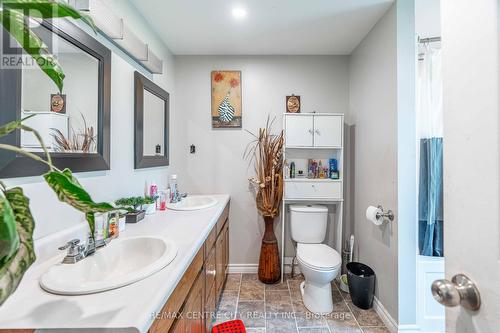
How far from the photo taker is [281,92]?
2.52 metres

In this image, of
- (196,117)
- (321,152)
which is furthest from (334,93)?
(196,117)

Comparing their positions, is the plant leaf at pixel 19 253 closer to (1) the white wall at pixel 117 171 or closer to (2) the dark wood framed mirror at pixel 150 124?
(1) the white wall at pixel 117 171

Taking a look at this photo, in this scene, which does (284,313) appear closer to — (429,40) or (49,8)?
(49,8)

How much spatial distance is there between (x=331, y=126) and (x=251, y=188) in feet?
3.56

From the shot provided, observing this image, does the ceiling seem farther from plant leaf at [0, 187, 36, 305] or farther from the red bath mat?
the red bath mat

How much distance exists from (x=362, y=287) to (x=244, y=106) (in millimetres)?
2095

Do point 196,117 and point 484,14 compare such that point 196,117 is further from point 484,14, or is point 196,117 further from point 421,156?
point 484,14

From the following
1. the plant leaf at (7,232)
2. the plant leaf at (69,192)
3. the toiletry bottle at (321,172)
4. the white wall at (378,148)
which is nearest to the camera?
the plant leaf at (7,232)

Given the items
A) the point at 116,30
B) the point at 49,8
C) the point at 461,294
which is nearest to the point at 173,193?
the point at 116,30

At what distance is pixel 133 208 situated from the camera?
1.50m

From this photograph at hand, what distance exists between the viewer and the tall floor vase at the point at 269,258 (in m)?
2.29

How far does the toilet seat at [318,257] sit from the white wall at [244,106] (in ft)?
2.06

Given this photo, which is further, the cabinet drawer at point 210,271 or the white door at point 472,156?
the cabinet drawer at point 210,271

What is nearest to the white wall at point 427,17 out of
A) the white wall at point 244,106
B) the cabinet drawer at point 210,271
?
the white wall at point 244,106
